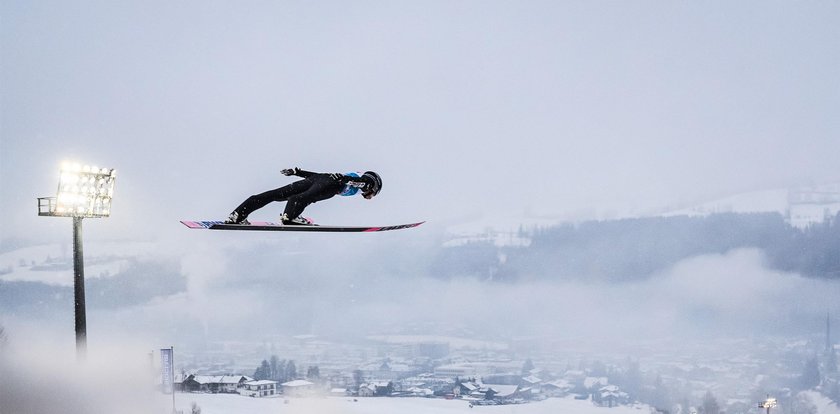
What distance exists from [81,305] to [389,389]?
4991 centimetres

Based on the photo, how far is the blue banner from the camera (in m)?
40.1

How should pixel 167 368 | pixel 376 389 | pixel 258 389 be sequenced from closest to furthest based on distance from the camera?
pixel 167 368 < pixel 258 389 < pixel 376 389

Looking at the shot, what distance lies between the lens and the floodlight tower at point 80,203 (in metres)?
26.8

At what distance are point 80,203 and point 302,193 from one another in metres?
14.5

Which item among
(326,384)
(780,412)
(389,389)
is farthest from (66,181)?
(780,412)

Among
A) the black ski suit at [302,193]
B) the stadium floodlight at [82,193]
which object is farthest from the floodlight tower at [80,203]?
the black ski suit at [302,193]

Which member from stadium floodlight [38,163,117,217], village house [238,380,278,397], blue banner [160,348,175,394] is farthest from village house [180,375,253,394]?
stadium floodlight [38,163,117,217]

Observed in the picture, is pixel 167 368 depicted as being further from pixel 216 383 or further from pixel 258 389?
pixel 258 389

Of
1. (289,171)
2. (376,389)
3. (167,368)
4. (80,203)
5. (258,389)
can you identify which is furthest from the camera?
(376,389)

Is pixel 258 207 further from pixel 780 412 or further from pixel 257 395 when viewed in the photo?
pixel 780 412

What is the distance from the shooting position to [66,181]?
28.2 m

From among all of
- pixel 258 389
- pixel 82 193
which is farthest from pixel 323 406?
pixel 82 193

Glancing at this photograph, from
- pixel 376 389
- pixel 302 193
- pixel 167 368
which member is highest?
pixel 302 193

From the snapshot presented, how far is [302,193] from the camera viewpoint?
648 inches
